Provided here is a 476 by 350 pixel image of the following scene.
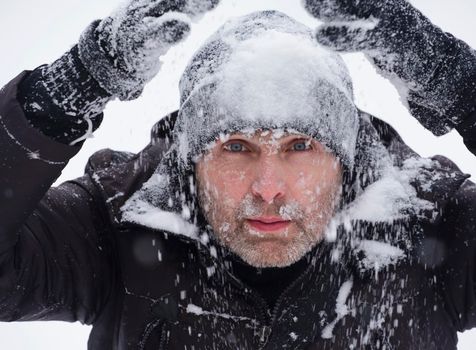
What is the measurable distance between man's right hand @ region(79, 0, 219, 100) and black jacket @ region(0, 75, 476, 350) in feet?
2.08

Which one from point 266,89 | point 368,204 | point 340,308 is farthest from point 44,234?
point 368,204

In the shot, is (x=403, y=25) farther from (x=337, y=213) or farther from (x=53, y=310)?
(x=53, y=310)

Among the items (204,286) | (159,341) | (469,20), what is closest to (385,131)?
(204,286)

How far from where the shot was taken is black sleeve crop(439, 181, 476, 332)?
229 centimetres

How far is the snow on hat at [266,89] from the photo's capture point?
235 cm

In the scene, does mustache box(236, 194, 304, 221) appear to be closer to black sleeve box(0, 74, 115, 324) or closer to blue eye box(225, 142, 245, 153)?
blue eye box(225, 142, 245, 153)

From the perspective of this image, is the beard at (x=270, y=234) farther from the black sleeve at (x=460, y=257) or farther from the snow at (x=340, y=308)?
the black sleeve at (x=460, y=257)

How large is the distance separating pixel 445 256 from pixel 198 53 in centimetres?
137

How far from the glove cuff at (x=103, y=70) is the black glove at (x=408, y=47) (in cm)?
67

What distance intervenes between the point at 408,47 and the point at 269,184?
73 cm

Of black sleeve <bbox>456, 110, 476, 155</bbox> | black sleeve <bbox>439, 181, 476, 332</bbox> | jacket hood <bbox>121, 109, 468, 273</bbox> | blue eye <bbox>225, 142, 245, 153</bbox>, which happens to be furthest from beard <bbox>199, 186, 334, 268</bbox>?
black sleeve <bbox>456, 110, 476, 155</bbox>

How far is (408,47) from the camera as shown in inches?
78.7

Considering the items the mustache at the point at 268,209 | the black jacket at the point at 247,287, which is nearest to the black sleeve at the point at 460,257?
the black jacket at the point at 247,287

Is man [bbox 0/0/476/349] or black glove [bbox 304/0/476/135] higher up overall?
black glove [bbox 304/0/476/135]
